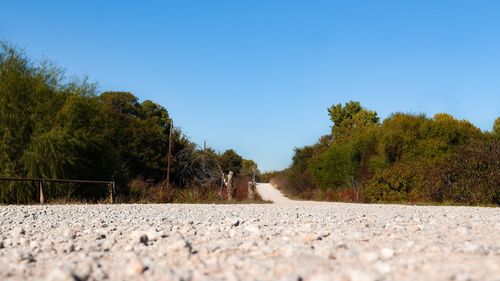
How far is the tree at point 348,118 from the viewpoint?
155 ft

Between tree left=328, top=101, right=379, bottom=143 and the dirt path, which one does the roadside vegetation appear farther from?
tree left=328, top=101, right=379, bottom=143

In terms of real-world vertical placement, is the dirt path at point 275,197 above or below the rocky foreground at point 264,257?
above

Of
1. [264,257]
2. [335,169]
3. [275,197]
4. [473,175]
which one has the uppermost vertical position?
[335,169]

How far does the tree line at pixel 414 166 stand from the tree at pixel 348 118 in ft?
50.0

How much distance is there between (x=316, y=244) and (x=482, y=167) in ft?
47.8

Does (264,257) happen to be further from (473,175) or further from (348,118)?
(348,118)

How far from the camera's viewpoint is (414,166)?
2072 centimetres

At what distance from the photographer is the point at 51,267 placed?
133 inches

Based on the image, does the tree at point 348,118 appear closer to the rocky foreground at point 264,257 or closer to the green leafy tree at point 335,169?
the green leafy tree at point 335,169

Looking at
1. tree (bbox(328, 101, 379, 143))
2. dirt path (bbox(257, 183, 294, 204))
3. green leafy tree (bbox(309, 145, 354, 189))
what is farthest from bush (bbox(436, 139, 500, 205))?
tree (bbox(328, 101, 379, 143))

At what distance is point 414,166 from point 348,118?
92.1 feet

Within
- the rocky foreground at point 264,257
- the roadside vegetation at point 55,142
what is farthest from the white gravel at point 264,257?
the roadside vegetation at point 55,142

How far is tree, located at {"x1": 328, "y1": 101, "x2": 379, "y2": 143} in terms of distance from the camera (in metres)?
47.2

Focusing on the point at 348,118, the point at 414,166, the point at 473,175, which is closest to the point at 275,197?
the point at 414,166
